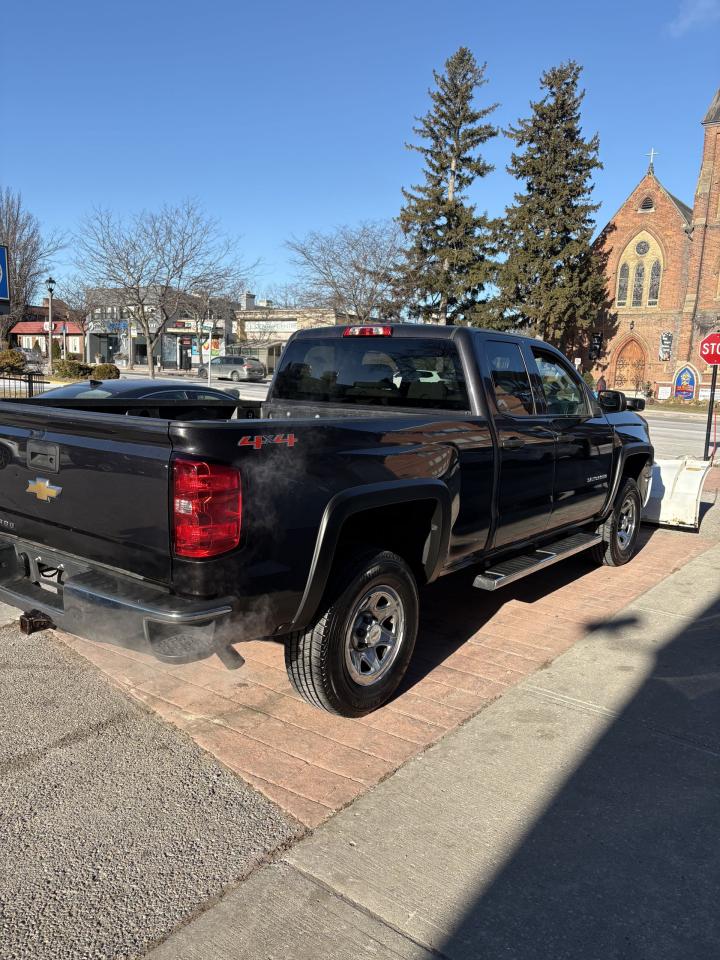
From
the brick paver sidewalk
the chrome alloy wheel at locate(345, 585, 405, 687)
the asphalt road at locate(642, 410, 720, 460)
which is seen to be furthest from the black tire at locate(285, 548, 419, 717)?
the asphalt road at locate(642, 410, 720, 460)

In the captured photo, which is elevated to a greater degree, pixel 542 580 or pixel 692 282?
pixel 692 282

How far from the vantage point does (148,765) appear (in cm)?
320

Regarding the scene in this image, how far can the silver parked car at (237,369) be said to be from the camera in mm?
43438

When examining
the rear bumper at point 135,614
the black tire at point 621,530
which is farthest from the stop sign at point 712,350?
the rear bumper at point 135,614

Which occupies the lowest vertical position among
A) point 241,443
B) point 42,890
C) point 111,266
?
point 42,890

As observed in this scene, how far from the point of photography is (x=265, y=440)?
283 cm

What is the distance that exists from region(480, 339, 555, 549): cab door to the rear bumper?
2.15 m

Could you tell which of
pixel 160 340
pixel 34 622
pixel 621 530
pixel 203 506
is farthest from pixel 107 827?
pixel 160 340

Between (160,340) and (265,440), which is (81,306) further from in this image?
(265,440)

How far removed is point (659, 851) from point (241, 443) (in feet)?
7.20

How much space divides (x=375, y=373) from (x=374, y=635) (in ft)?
6.13

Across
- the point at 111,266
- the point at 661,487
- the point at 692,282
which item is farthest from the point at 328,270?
the point at 661,487

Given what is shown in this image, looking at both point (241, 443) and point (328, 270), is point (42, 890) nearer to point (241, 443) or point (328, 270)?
point (241, 443)

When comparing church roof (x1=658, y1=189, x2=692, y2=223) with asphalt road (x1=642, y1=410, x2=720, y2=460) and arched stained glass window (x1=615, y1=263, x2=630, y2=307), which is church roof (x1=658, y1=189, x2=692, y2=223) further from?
asphalt road (x1=642, y1=410, x2=720, y2=460)
